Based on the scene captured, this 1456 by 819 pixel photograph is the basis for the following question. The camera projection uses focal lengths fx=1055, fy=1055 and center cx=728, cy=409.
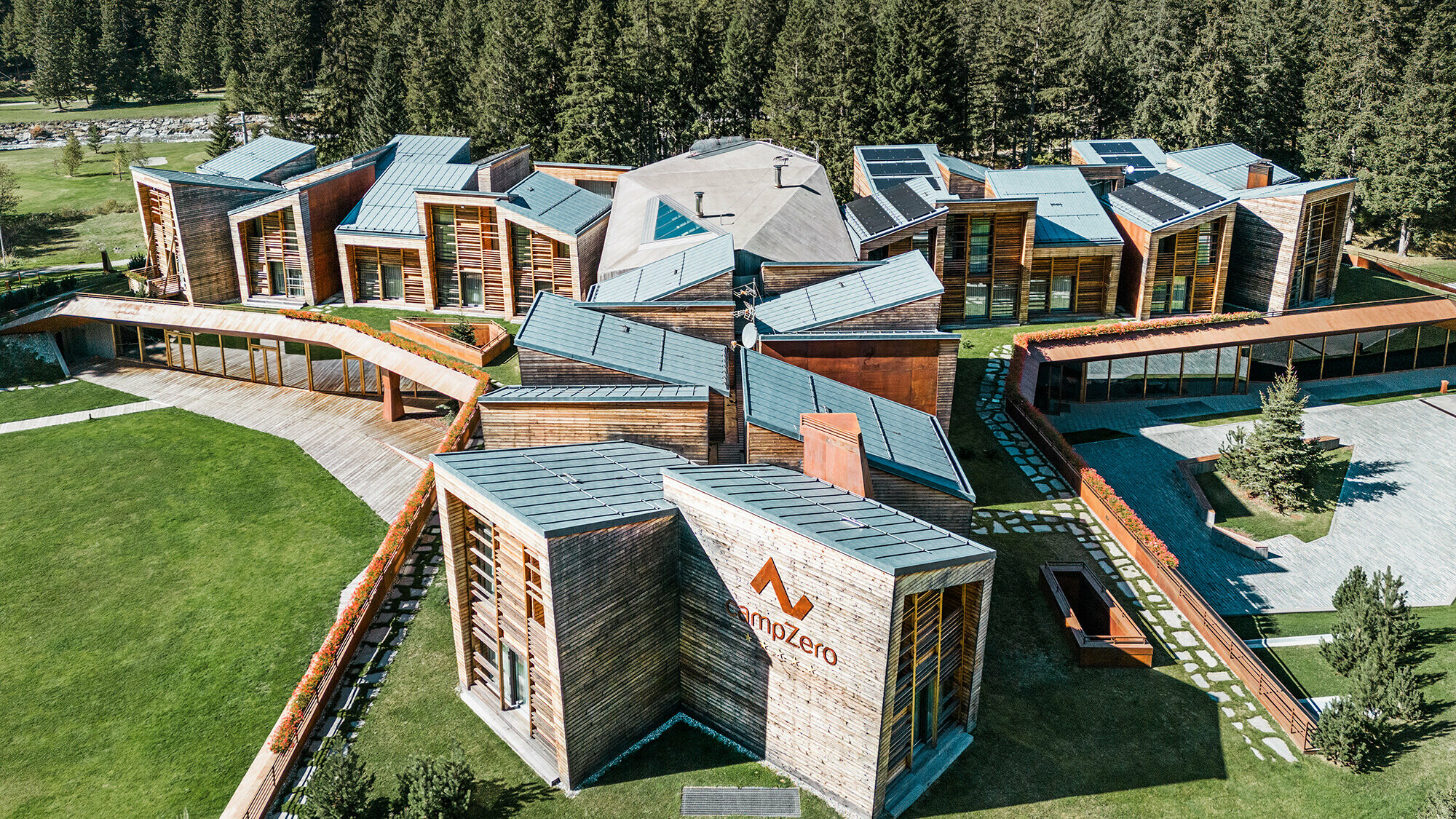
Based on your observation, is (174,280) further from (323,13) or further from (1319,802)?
(323,13)

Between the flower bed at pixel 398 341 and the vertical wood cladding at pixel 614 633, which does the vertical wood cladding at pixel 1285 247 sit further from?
the vertical wood cladding at pixel 614 633

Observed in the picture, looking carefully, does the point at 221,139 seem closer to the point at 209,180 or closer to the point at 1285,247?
the point at 209,180

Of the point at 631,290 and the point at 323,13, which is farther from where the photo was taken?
the point at 323,13

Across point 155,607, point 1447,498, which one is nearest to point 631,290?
point 155,607

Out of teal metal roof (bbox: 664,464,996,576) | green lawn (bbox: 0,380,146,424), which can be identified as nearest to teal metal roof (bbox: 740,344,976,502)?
teal metal roof (bbox: 664,464,996,576)

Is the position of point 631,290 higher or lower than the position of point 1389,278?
higher

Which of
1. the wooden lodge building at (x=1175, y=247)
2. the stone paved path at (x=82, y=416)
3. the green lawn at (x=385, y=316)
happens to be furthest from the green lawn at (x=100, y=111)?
the wooden lodge building at (x=1175, y=247)
